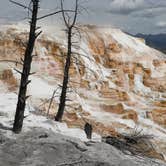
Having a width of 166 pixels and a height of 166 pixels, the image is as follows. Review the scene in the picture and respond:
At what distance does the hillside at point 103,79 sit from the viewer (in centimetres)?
3281

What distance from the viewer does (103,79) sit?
127 feet

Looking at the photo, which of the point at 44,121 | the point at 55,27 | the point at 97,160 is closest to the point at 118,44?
the point at 55,27

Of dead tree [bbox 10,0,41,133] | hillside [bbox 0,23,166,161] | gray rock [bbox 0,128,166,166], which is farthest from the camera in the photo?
hillside [bbox 0,23,166,161]

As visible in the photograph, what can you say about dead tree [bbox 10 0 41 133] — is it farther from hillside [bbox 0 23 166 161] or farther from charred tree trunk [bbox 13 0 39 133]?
hillside [bbox 0 23 166 161]

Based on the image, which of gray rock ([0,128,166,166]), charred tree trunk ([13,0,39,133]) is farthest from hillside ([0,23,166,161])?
gray rock ([0,128,166,166])

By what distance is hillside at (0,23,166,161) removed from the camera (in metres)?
32.8

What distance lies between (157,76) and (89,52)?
6.13 m

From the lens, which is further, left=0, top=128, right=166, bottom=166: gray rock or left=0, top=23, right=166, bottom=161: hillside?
left=0, top=23, right=166, bottom=161: hillside

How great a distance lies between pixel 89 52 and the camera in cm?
4041

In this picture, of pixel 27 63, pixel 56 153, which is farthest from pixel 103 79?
pixel 56 153

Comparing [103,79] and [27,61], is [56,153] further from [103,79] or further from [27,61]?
[103,79]

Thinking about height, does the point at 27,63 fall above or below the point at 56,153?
above

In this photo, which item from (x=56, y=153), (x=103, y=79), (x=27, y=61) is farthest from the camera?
(x=103, y=79)

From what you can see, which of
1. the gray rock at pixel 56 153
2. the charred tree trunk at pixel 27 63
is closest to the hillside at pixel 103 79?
the charred tree trunk at pixel 27 63
